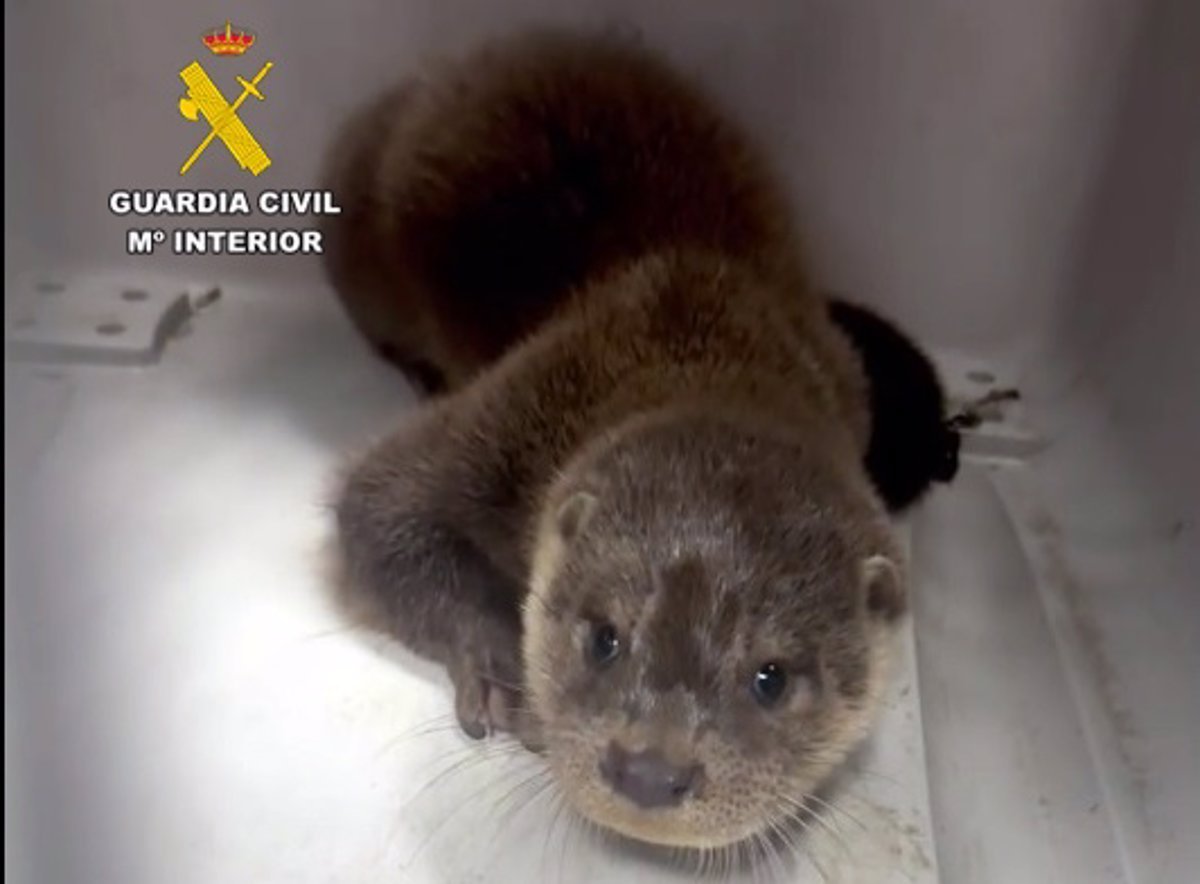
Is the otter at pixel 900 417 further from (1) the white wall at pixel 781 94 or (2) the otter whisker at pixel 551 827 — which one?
(2) the otter whisker at pixel 551 827

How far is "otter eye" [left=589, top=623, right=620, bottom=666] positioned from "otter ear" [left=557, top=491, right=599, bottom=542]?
0.34ft

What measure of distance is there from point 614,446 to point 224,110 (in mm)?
809

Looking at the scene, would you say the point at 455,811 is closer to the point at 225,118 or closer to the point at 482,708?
the point at 482,708

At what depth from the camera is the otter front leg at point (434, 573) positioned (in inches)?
65.2

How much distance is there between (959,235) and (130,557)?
3.60 feet

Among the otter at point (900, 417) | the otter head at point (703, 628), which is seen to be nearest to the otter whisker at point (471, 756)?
the otter head at point (703, 628)

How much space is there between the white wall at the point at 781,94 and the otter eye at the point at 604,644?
88cm

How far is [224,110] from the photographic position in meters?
2.01

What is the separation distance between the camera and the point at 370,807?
1541 millimetres

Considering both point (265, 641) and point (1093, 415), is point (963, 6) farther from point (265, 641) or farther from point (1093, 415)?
point (265, 641)

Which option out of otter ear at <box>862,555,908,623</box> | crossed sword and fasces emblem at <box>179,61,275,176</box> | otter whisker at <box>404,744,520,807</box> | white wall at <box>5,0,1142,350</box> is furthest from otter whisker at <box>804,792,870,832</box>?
crossed sword and fasces emblem at <box>179,61,275,176</box>

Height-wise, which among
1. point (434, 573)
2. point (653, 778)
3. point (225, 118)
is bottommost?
point (434, 573)

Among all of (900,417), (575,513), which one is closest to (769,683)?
(575,513)

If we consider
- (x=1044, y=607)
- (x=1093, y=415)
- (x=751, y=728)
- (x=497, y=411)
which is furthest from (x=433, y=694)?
(x=1093, y=415)
